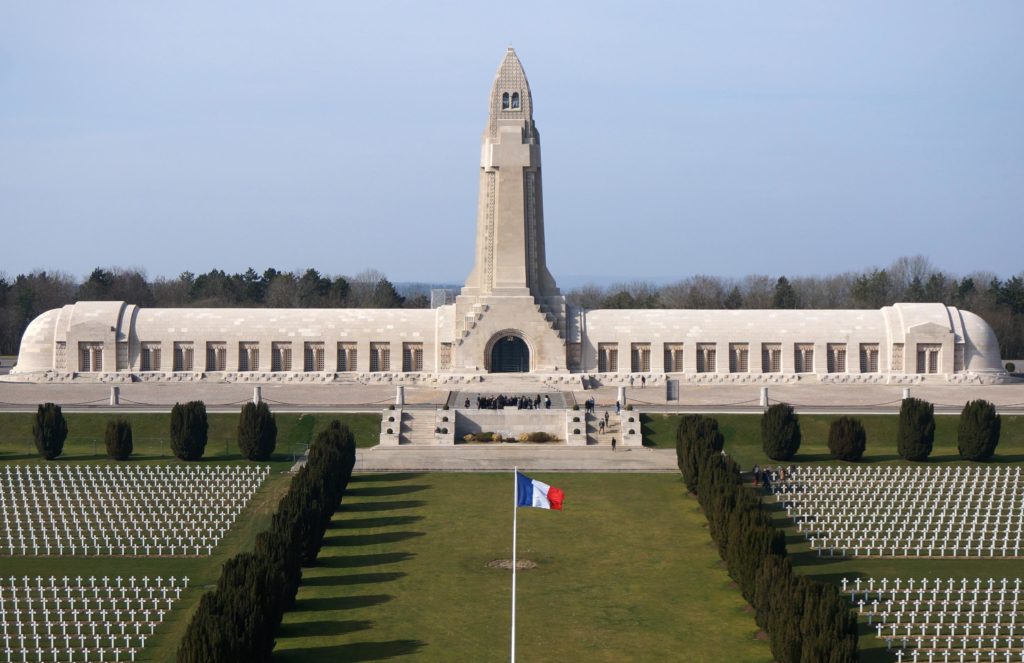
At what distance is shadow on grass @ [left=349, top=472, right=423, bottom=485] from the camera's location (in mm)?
52500

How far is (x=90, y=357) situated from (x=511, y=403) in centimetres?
2462

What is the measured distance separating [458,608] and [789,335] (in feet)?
144

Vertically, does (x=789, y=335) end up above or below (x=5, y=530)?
above

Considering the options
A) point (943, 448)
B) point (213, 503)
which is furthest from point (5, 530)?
point (943, 448)

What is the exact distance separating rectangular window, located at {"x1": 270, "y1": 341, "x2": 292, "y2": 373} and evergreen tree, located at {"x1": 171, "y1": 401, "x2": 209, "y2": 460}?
20.9 m

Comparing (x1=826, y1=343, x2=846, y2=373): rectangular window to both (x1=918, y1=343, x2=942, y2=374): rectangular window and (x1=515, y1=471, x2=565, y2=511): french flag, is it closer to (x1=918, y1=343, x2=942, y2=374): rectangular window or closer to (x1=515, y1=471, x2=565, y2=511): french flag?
(x1=918, y1=343, x2=942, y2=374): rectangular window

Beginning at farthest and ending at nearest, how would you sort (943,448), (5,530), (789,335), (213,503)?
1. (789,335)
2. (943,448)
3. (213,503)
4. (5,530)

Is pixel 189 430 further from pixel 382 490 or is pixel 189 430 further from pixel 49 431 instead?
pixel 382 490

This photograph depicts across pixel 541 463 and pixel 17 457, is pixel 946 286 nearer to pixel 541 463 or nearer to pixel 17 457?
pixel 541 463

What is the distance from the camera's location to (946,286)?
11112cm

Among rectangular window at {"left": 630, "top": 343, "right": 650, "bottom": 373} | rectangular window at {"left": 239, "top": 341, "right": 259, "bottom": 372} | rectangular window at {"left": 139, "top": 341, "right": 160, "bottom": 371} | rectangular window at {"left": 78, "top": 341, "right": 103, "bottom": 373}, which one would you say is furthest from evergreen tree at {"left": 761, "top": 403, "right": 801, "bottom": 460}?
rectangular window at {"left": 78, "top": 341, "right": 103, "bottom": 373}

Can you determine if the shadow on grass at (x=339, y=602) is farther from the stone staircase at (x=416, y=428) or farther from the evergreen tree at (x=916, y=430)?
the evergreen tree at (x=916, y=430)

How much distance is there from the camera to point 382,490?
2000 inches

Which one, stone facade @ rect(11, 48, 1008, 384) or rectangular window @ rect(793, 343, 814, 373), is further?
rectangular window @ rect(793, 343, 814, 373)
